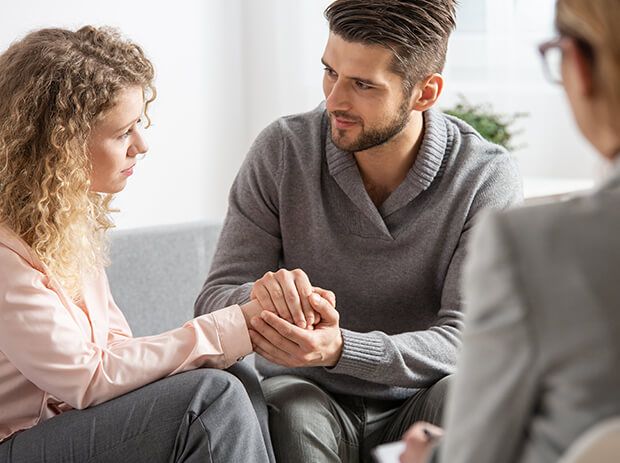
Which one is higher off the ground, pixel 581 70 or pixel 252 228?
pixel 581 70

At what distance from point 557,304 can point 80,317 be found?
1089mm

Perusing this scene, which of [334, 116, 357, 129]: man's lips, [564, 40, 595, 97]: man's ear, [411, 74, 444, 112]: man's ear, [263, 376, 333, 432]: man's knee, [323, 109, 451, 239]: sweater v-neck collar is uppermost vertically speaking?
[564, 40, 595, 97]: man's ear

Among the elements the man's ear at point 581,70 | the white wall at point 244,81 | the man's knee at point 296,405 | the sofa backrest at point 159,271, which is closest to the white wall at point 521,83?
the white wall at point 244,81

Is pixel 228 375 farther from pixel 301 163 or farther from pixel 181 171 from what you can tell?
pixel 181 171

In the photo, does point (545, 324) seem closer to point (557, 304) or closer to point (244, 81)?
point (557, 304)

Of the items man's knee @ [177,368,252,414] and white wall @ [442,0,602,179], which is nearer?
man's knee @ [177,368,252,414]

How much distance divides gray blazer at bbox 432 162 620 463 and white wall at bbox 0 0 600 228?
7.96 ft

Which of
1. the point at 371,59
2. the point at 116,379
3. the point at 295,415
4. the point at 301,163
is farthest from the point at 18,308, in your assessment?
the point at 371,59

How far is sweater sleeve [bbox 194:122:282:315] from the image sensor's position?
2.12 m

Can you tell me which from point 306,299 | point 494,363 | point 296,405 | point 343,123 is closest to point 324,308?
point 306,299

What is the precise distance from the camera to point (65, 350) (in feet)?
5.49

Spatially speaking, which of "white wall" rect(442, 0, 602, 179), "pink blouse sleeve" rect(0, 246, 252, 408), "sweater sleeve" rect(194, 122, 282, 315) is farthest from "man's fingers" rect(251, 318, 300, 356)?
"white wall" rect(442, 0, 602, 179)

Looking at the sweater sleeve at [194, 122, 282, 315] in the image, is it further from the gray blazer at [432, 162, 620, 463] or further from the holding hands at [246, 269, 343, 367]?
the gray blazer at [432, 162, 620, 463]

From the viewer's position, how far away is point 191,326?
5.96 ft
